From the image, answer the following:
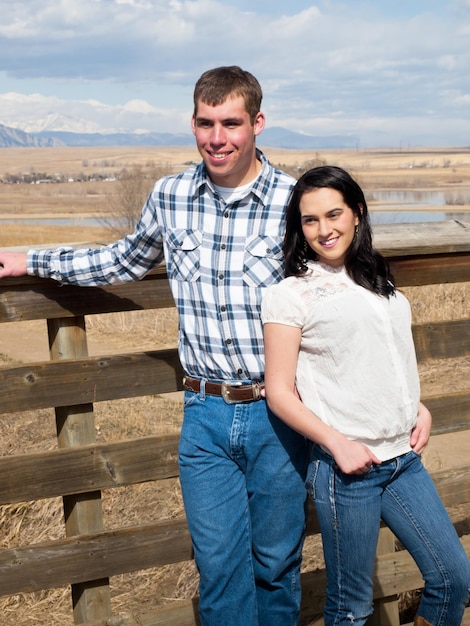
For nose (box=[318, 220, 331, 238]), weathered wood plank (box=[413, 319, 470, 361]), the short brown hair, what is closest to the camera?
nose (box=[318, 220, 331, 238])

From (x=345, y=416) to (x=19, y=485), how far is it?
1.22 metres

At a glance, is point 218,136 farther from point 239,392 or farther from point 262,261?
point 239,392

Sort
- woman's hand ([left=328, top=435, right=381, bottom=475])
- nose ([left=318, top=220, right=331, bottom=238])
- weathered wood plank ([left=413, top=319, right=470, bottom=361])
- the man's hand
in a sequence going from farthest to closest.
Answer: weathered wood plank ([left=413, top=319, right=470, bottom=361]) < the man's hand < nose ([left=318, top=220, right=331, bottom=238]) < woman's hand ([left=328, top=435, right=381, bottom=475])

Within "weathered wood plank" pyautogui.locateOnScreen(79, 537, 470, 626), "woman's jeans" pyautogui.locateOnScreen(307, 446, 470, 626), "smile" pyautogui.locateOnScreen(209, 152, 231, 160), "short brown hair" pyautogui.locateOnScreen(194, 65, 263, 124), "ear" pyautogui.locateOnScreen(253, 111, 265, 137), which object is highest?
"short brown hair" pyautogui.locateOnScreen(194, 65, 263, 124)

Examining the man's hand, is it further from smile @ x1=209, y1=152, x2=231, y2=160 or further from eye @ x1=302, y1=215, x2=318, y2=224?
eye @ x1=302, y1=215, x2=318, y2=224

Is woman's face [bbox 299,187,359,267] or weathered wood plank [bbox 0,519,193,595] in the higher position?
woman's face [bbox 299,187,359,267]

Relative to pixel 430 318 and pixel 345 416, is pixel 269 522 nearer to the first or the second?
pixel 345 416

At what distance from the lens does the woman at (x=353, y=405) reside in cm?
265

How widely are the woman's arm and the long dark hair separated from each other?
221 mm

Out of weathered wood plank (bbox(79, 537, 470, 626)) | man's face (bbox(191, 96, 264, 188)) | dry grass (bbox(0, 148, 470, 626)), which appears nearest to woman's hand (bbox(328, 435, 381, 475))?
man's face (bbox(191, 96, 264, 188))

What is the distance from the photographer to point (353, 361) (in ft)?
8.71

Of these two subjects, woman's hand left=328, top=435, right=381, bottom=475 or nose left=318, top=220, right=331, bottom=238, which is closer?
woman's hand left=328, top=435, right=381, bottom=475

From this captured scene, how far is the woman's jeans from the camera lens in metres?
2.65

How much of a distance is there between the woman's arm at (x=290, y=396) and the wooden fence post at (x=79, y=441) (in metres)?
0.85
